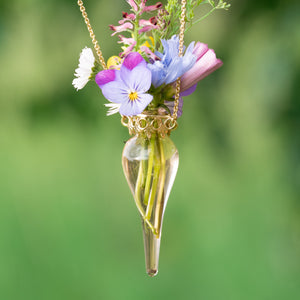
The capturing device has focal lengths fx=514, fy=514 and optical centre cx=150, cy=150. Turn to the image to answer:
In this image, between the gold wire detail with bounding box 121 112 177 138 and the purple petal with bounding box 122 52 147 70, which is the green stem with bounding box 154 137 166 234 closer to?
the gold wire detail with bounding box 121 112 177 138

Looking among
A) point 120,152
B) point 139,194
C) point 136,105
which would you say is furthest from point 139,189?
point 120,152

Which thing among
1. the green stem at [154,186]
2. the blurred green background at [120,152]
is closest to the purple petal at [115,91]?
the green stem at [154,186]

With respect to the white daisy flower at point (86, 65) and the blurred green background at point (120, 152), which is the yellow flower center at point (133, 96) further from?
the blurred green background at point (120, 152)

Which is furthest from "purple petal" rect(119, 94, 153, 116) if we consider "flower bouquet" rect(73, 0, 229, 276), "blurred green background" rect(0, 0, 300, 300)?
"blurred green background" rect(0, 0, 300, 300)

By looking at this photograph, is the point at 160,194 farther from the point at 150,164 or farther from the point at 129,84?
the point at 129,84

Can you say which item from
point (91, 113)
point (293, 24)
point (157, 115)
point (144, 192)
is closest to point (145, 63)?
point (157, 115)

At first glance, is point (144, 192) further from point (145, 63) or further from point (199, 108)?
point (199, 108)
